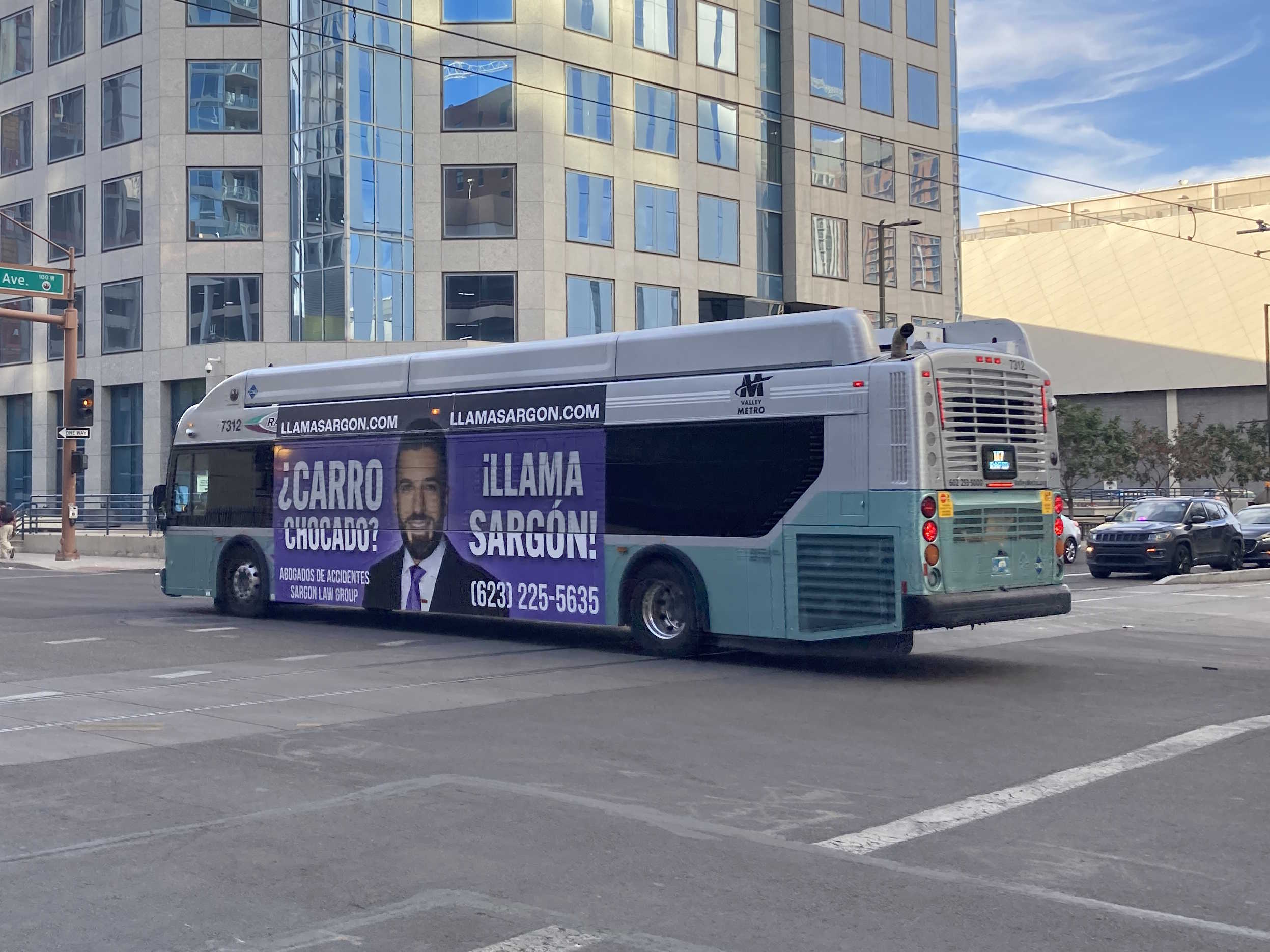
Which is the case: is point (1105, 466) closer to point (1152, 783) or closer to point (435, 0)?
point (435, 0)

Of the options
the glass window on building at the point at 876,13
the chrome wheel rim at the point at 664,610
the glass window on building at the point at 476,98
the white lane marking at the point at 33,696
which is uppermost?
the glass window on building at the point at 876,13

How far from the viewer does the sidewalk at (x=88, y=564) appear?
3538cm

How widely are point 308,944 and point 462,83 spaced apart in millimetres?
42686

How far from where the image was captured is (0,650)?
49.8ft

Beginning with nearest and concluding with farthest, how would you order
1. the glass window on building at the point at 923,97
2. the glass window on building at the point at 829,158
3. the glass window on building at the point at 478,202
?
1. the glass window on building at the point at 478,202
2. the glass window on building at the point at 829,158
3. the glass window on building at the point at 923,97

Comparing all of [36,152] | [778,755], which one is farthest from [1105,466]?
[778,755]

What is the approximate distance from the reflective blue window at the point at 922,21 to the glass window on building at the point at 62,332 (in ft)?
109

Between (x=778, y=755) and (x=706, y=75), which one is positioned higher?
(x=706, y=75)

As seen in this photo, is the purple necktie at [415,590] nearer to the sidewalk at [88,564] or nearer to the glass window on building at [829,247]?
the sidewalk at [88,564]

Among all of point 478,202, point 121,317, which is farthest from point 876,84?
point 121,317

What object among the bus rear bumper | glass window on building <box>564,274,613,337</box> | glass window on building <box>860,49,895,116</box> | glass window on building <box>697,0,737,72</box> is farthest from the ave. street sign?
glass window on building <box>860,49,895,116</box>

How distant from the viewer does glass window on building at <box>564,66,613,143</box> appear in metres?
45.8

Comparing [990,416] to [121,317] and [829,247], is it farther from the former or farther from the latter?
[829,247]

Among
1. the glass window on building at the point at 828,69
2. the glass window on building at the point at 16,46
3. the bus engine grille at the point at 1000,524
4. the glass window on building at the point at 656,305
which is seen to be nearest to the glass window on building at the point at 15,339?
the glass window on building at the point at 16,46
